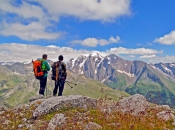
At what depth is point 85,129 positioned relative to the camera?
8914 millimetres

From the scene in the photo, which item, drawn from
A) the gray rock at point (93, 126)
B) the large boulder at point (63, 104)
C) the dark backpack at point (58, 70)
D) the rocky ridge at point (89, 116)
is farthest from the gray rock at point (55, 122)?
the dark backpack at point (58, 70)

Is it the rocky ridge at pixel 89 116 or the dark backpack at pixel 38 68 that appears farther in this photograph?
the dark backpack at pixel 38 68

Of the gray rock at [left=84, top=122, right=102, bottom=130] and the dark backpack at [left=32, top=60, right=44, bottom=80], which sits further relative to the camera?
the dark backpack at [left=32, top=60, right=44, bottom=80]

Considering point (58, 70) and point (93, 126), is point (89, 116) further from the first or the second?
point (58, 70)

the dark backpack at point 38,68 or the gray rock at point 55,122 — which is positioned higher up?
the dark backpack at point 38,68

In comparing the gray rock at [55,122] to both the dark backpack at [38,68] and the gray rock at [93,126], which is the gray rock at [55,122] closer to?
the gray rock at [93,126]

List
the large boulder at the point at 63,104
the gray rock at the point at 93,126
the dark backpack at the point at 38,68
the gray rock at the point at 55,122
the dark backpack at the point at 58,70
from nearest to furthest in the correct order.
Answer: the gray rock at the point at 93,126
the gray rock at the point at 55,122
the large boulder at the point at 63,104
the dark backpack at the point at 58,70
the dark backpack at the point at 38,68

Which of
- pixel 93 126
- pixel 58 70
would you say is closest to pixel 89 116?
pixel 93 126

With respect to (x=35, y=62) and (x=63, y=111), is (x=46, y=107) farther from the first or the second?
(x=35, y=62)

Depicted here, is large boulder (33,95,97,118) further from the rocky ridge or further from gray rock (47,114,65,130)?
gray rock (47,114,65,130)

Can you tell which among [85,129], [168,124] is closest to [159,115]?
[168,124]

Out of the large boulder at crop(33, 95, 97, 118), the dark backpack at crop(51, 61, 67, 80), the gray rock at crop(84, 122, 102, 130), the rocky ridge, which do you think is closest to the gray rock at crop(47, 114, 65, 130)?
the rocky ridge

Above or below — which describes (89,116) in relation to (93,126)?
below

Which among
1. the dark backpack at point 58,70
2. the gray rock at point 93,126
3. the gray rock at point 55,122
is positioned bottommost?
the gray rock at point 55,122
